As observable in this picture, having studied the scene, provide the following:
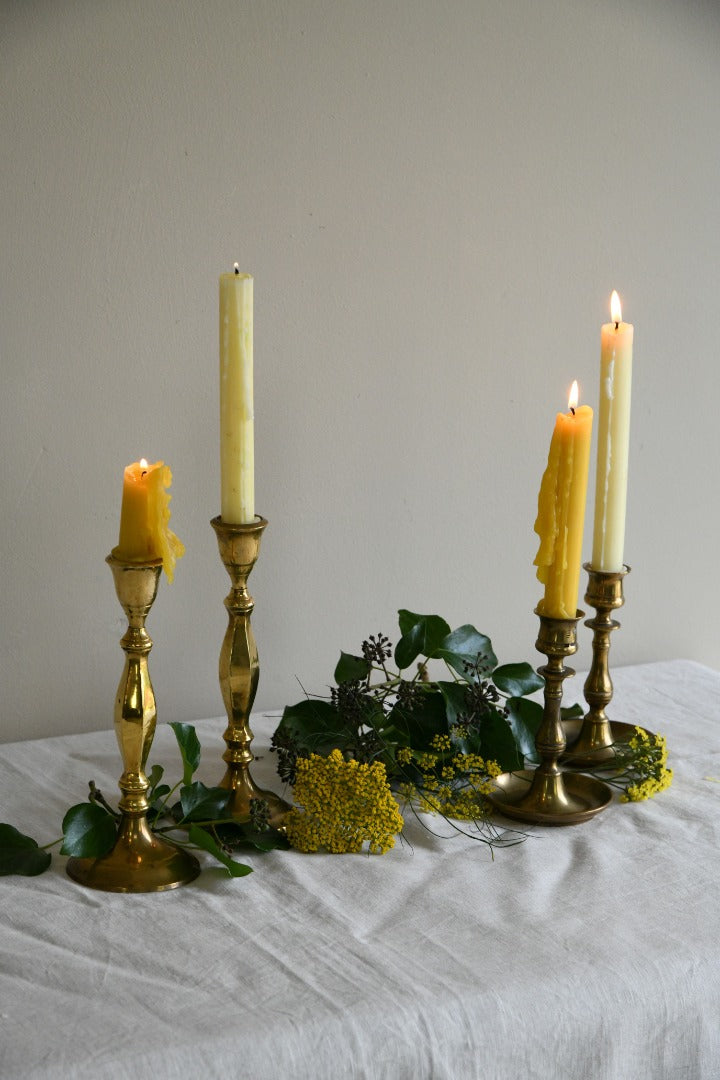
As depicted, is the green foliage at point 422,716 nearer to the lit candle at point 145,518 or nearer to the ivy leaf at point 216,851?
the ivy leaf at point 216,851

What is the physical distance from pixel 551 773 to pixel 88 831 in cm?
34

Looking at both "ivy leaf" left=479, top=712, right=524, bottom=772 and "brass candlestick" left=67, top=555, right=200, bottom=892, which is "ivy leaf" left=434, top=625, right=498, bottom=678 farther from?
"brass candlestick" left=67, top=555, right=200, bottom=892

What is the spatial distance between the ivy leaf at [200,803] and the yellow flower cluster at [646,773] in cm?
32

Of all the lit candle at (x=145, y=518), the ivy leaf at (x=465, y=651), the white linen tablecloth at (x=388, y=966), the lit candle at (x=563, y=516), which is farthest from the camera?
the ivy leaf at (x=465, y=651)

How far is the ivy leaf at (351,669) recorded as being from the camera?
34.8 inches

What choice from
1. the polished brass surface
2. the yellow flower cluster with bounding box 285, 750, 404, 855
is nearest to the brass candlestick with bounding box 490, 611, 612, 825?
the polished brass surface

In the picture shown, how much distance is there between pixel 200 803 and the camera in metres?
0.78

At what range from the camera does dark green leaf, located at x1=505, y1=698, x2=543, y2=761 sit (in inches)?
34.9

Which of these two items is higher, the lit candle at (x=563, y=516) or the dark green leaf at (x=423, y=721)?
the lit candle at (x=563, y=516)

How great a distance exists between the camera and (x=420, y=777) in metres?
0.87

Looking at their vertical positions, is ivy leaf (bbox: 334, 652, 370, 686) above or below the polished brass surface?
above

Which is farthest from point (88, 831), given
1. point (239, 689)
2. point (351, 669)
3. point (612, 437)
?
point (612, 437)

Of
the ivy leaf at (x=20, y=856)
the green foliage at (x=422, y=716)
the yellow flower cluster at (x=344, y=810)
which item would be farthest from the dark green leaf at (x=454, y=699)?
the ivy leaf at (x=20, y=856)

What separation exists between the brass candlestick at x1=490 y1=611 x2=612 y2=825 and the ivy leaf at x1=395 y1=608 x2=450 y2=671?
4.6 inches
